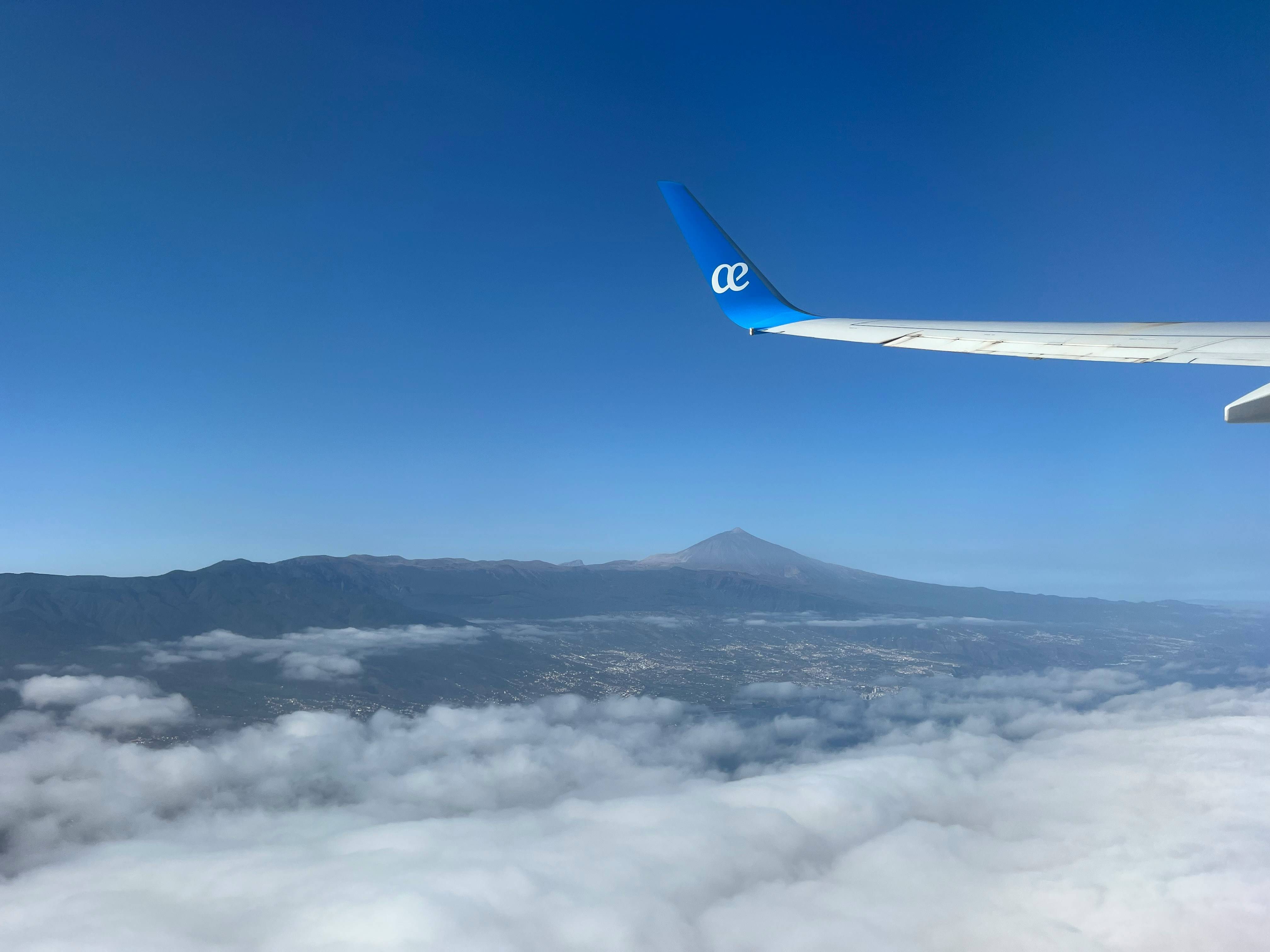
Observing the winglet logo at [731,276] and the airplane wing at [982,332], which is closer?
the airplane wing at [982,332]

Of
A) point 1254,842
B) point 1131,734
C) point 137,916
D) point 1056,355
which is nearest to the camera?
point 1056,355

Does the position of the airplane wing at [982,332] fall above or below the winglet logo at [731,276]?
below

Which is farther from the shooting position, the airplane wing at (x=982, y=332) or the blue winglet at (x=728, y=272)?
the blue winglet at (x=728, y=272)

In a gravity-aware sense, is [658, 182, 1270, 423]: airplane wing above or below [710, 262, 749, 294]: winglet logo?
below

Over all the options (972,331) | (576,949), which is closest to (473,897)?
(576,949)

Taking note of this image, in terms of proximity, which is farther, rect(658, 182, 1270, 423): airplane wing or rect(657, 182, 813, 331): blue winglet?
rect(657, 182, 813, 331): blue winglet

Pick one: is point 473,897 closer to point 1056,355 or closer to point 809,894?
point 809,894
